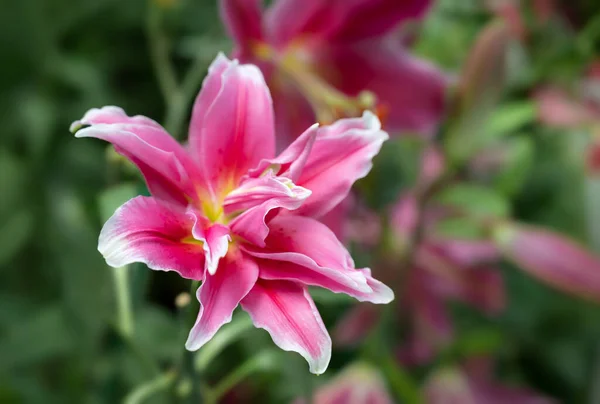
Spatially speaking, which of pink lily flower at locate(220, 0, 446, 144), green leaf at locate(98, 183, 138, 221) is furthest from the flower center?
green leaf at locate(98, 183, 138, 221)

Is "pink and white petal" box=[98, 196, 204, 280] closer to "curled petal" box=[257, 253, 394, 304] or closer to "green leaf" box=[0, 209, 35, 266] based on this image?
"curled petal" box=[257, 253, 394, 304]

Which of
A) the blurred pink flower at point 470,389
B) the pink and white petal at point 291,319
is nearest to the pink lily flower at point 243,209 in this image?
the pink and white petal at point 291,319

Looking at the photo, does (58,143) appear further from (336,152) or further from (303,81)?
(336,152)

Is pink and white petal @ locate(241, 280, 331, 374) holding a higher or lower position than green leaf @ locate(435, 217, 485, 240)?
higher

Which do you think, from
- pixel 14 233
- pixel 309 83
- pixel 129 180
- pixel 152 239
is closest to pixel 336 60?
pixel 309 83

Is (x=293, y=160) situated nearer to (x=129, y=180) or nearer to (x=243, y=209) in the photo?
(x=243, y=209)

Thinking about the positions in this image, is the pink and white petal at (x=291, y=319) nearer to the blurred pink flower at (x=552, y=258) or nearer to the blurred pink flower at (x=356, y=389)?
the blurred pink flower at (x=356, y=389)
